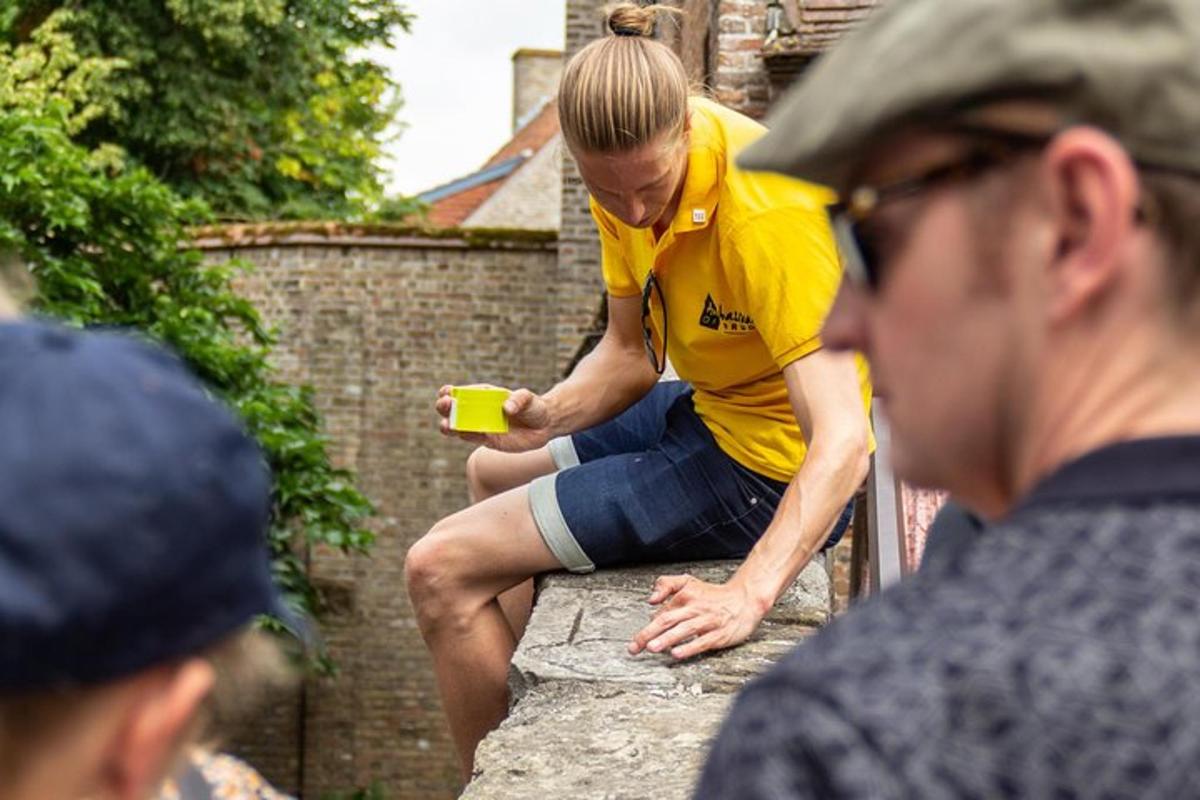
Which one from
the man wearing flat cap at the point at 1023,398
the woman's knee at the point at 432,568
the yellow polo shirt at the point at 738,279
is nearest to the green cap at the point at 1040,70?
the man wearing flat cap at the point at 1023,398

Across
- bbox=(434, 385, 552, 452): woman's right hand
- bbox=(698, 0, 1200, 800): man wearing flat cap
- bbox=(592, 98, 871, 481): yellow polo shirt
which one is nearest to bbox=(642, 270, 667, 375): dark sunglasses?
bbox=(592, 98, 871, 481): yellow polo shirt

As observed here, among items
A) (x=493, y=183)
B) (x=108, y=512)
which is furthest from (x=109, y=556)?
(x=493, y=183)

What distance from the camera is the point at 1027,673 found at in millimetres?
917

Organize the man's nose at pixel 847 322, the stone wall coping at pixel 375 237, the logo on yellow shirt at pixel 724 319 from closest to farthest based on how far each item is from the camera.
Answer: the man's nose at pixel 847 322
the logo on yellow shirt at pixel 724 319
the stone wall coping at pixel 375 237

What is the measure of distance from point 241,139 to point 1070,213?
64.4 feet

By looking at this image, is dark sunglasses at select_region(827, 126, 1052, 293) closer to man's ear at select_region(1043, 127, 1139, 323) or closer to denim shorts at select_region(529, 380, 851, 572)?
man's ear at select_region(1043, 127, 1139, 323)

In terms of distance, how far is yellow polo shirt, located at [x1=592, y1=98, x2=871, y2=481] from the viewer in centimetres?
334

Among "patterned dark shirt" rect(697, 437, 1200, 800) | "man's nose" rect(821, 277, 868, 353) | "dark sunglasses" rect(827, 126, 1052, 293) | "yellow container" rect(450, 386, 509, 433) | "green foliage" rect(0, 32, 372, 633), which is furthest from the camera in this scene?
"green foliage" rect(0, 32, 372, 633)

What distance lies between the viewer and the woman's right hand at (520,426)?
158 inches

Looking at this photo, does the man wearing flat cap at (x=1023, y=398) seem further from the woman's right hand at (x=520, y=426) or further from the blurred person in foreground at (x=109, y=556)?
the woman's right hand at (x=520, y=426)

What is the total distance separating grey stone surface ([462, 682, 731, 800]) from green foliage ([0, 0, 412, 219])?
51.9ft

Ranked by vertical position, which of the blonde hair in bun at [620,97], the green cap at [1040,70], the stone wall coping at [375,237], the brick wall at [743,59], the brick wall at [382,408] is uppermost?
the green cap at [1040,70]

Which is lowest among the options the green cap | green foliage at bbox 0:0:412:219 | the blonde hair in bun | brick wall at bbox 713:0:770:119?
green foliage at bbox 0:0:412:219

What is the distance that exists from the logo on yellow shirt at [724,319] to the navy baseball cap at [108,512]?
2.53 m
